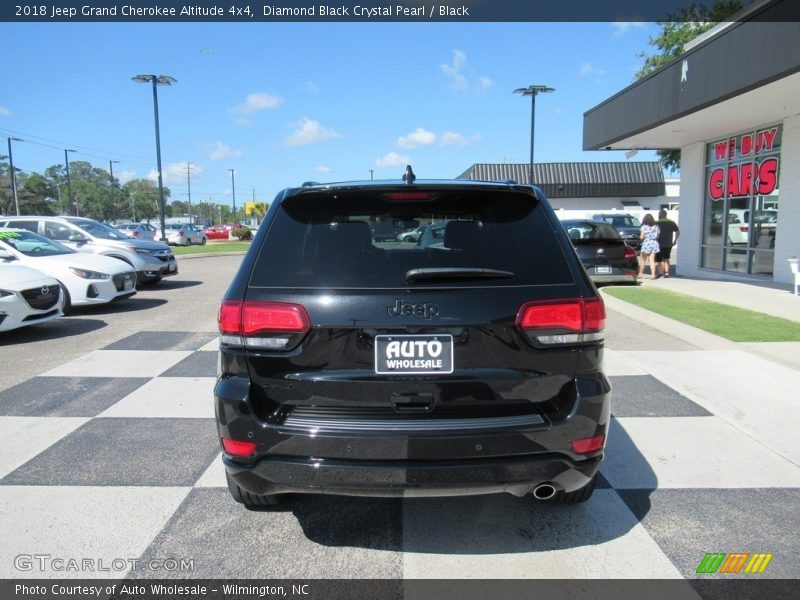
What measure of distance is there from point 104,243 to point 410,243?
1198cm

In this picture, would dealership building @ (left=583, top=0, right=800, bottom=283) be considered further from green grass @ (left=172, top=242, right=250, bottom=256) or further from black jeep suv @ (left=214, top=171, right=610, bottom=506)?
green grass @ (left=172, top=242, right=250, bottom=256)

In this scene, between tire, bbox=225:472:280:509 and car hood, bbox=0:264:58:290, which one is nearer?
tire, bbox=225:472:280:509

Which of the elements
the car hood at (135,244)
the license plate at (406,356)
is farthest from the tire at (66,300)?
the license plate at (406,356)

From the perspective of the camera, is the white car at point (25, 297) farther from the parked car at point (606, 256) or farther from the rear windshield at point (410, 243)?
the parked car at point (606, 256)

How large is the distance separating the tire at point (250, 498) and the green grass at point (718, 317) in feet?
21.7

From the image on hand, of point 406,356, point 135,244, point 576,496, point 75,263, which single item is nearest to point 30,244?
point 75,263

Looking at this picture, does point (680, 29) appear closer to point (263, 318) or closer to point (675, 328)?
point (675, 328)

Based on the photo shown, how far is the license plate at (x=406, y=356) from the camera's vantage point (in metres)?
2.53

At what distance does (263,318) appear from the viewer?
102 inches

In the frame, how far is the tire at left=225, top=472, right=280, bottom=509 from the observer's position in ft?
9.85

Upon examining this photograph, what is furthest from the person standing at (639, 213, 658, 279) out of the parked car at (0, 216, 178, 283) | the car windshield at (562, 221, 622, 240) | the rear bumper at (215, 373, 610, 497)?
the rear bumper at (215, 373, 610, 497)

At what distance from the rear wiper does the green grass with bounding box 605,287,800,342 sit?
20.3ft

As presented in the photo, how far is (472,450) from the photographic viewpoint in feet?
8.20

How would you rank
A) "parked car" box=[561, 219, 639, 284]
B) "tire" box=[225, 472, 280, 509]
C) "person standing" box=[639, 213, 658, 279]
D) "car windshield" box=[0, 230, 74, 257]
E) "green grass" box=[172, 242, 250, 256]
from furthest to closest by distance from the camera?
"green grass" box=[172, 242, 250, 256]
"person standing" box=[639, 213, 658, 279]
"parked car" box=[561, 219, 639, 284]
"car windshield" box=[0, 230, 74, 257]
"tire" box=[225, 472, 280, 509]
